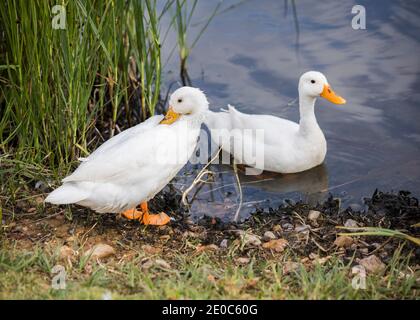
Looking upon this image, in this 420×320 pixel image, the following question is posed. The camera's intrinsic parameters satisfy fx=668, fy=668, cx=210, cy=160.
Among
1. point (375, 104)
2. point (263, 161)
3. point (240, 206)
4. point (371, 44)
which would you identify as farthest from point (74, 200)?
point (371, 44)

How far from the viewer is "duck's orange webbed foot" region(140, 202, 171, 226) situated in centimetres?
449

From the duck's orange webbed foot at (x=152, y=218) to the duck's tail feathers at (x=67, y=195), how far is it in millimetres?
552

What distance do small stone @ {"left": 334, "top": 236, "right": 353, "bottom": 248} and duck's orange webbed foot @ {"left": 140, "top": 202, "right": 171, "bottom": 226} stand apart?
3.75ft

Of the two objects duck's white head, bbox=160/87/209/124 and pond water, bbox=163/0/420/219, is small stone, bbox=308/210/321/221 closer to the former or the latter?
pond water, bbox=163/0/420/219

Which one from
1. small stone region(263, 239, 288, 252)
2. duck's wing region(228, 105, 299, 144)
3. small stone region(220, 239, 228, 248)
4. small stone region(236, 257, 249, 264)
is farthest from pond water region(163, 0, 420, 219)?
small stone region(236, 257, 249, 264)

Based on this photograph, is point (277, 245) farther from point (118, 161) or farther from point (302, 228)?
point (118, 161)

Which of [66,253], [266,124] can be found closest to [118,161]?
[66,253]

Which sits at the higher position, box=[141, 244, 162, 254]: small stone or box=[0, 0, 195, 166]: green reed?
box=[0, 0, 195, 166]: green reed

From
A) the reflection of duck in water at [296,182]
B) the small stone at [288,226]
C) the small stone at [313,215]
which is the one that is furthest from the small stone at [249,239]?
the reflection of duck in water at [296,182]

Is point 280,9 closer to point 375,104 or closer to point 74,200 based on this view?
point 375,104

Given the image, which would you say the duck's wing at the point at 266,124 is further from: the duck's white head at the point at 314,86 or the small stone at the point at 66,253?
the small stone at the point at 66,253

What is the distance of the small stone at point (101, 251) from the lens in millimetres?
3944

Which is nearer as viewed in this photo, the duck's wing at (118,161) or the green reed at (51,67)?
the duck's wing at (118,161)

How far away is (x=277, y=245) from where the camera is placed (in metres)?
4.17
